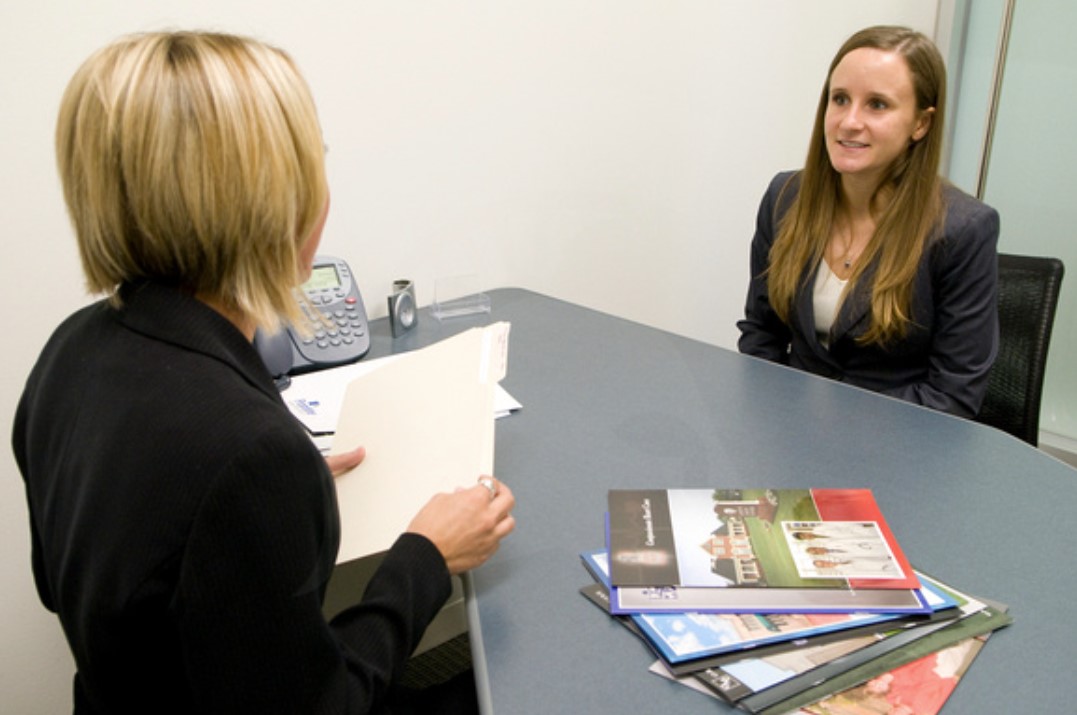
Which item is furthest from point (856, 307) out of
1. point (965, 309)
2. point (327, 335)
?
point (327, 335)

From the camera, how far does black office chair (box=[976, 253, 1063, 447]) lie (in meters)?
1.66

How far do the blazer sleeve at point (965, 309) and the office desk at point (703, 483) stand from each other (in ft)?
0.96

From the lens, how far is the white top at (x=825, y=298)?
5.72ft

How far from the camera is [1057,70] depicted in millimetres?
2570

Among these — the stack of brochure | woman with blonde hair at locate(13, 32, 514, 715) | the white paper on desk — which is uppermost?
woman with blonde hair at locate(13, 32, 514, 715)

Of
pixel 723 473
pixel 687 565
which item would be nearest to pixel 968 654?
pixel 687 565

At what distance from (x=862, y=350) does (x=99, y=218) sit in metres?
1.46

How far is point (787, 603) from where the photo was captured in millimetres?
879

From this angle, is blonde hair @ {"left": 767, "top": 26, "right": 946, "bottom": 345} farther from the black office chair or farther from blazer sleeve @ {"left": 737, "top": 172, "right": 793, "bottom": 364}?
the black office chair

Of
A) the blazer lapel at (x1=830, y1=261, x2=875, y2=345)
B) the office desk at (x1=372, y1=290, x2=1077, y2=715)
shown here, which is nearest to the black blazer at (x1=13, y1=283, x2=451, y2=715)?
the office desk at (x1=372, y1=290, x2=1077, y2=715)

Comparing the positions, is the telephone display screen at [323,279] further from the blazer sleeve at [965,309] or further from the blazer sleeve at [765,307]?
the blazer sleeve at [965,309]

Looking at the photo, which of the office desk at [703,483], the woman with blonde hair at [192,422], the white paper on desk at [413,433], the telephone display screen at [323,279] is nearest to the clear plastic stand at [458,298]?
the office desk at [703,483]

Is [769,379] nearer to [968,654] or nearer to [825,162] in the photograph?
[825,162]

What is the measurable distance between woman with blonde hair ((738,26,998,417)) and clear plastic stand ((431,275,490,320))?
2.32 ft
